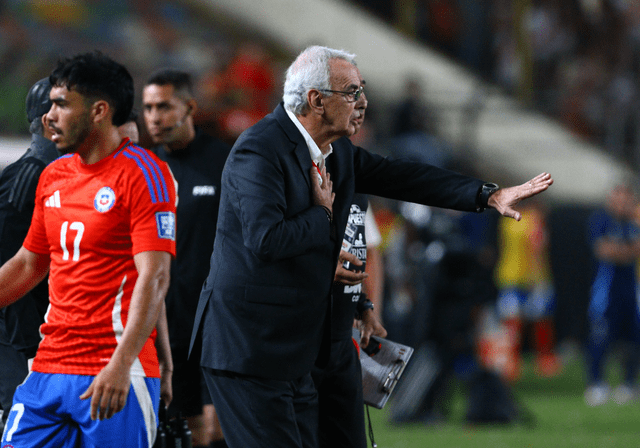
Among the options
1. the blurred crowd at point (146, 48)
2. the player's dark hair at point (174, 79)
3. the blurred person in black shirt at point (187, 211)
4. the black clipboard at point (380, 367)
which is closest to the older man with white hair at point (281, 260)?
the black clipboard at point (380, 367)

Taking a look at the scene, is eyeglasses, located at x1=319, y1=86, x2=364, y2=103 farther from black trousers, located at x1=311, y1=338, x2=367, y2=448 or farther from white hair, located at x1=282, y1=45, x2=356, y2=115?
black trousers, located at x1=311, y1=338, x2=367, y2=448

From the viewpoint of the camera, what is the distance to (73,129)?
319 cm

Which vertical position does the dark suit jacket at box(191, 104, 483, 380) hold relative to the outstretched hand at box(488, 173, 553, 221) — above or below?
below

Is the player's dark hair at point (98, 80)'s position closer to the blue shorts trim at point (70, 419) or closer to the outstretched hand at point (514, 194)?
the blue shorts trim at point (70, 419)

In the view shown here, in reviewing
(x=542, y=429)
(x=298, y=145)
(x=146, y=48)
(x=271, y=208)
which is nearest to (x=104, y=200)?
(x=271, y=208)

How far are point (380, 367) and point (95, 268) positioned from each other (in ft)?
5.06

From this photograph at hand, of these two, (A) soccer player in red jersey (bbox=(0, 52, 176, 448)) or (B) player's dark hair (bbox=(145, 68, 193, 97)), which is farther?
(B) player's dark hair (bbox=(145, 68, 193, 97))

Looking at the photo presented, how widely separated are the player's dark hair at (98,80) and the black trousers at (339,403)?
127 cm

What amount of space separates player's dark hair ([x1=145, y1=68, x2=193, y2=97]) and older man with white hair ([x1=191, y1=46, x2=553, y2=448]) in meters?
1.99

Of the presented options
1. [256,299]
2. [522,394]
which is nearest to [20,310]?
[256,299]

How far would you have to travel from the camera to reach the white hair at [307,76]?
337 centimetres

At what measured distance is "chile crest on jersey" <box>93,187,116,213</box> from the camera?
10.3ft

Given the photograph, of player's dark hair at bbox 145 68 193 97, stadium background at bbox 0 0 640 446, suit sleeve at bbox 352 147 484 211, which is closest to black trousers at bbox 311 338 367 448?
suit sleeve at bbox 352 147 484 211

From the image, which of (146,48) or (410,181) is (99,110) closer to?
(410,181)
